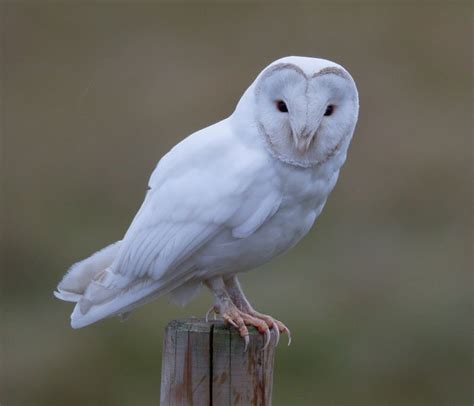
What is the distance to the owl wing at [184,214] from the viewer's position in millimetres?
4480

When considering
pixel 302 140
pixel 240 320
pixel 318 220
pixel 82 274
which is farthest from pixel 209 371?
pixel 318 220

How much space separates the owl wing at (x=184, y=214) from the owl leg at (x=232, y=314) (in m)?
0.16

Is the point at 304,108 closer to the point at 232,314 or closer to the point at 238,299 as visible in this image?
the point at 232,314

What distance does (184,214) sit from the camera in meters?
4.55

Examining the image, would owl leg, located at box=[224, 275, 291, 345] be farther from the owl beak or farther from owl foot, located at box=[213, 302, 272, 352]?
the owl beak

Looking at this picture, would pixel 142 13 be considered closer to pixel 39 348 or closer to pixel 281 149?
pixel 39 348

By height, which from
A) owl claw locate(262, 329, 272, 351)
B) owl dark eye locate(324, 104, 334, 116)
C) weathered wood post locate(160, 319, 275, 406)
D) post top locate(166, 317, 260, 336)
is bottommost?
weathered wood post locate(160, 319, 275, 406)

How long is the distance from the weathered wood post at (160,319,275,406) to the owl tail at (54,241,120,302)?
1.83 feet

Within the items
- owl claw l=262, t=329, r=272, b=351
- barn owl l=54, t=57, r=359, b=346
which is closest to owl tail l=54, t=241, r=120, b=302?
barn owl l=54, t=57, r=359, b=346

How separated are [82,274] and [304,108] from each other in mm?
1220

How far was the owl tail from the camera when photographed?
15.9 feet

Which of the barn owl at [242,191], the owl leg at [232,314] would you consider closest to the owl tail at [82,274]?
the barn owl at [242,191]

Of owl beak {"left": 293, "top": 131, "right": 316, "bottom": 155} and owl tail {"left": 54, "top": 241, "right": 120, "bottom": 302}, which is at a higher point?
owl beak {"left": 293, "top": 131, "right": 316, "bottom": 155}

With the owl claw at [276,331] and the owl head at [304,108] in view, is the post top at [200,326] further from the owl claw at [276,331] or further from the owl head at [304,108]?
Answer: the owl head at [304,108]
